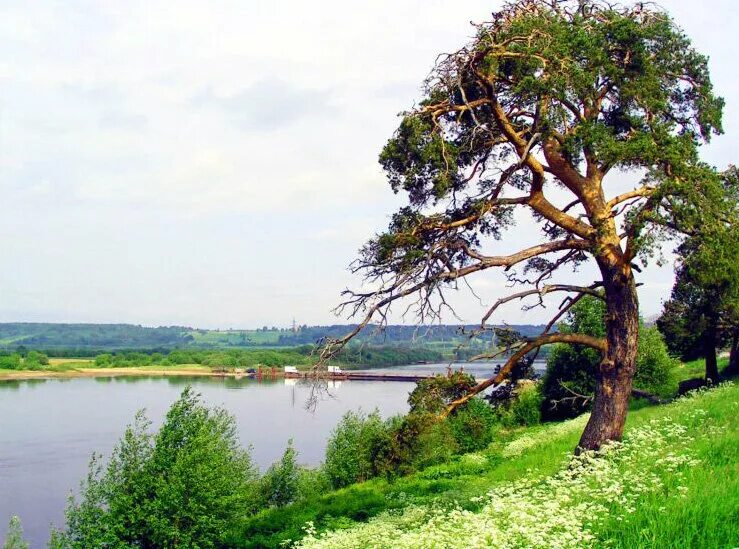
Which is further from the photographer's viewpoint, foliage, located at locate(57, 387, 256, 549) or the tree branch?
foliage, located at locate(57, 387, 256, 549)

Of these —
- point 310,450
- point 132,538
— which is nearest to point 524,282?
point 132,538

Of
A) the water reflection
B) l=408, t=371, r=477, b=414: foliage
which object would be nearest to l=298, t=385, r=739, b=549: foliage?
l=408, t=371, r=477, b=414: foliage

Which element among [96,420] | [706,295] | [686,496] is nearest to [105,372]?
[96,420]

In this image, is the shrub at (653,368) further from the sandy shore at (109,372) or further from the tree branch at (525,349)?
the sandy shore at (109,372)

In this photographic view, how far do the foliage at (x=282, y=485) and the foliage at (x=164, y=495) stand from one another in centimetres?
851

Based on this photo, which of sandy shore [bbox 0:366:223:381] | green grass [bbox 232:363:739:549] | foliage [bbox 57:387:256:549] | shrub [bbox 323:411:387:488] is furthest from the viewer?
sandy shore [bbox 0:366:223:381]

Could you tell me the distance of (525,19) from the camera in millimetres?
13375

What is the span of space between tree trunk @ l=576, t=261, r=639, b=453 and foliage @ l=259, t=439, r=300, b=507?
40.0 meters

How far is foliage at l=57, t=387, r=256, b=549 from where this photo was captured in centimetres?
3684

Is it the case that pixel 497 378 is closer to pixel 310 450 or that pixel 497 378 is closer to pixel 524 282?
pixel 524 282

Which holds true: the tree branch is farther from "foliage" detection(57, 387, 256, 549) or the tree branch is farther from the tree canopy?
"foliage" detection(57, 387, 256, 549)

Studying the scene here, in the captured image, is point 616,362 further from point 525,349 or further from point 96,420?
point 96,420

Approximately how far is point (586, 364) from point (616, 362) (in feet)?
111

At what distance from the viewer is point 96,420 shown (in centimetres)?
8950
